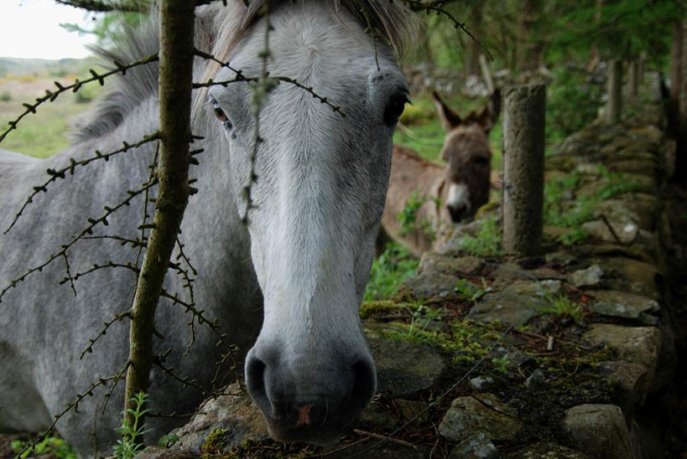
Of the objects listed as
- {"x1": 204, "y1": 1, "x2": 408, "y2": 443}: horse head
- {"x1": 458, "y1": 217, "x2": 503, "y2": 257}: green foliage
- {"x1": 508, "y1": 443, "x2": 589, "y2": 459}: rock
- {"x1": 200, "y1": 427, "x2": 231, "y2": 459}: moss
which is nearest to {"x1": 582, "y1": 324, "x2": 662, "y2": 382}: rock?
{"x1": 508, "y1": 443, "x2": 589, "y2": 459}: rock

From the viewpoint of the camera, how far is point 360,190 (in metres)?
1.68

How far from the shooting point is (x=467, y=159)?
6.37 m

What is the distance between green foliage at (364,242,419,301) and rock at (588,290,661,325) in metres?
1.79

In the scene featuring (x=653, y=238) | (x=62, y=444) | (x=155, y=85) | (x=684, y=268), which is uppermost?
(x=155, y=85)

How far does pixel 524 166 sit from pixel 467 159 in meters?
2.80

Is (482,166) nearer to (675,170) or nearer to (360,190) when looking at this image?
(675,170)

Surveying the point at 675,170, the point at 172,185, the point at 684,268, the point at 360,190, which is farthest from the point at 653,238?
the point at 675,170

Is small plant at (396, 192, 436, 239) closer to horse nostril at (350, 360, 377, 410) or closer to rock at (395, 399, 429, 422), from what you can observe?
rock at (395, 399, 429, 422)

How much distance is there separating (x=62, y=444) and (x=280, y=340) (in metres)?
3.36

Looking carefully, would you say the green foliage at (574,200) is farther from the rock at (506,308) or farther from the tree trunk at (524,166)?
the rock at (506,308)

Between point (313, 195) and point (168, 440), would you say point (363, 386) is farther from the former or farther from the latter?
point (168, 440)

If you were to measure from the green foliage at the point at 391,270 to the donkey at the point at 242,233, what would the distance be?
2298 millimetres

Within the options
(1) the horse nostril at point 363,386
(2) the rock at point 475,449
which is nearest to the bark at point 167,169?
(1) the horse nostril at point 363,386

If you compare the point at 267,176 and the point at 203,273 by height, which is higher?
the point at 267,176
